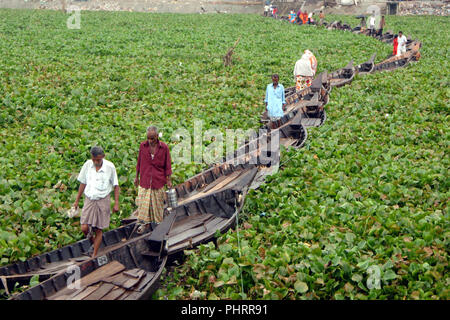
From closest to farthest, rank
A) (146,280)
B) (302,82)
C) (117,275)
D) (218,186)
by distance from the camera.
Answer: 1. (117,275)
2. (146,280)
3. (218,186)
4. (302,82)

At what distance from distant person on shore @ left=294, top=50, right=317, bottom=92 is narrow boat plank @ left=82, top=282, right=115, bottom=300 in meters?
11.0

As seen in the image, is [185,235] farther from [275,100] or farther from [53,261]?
[275,100]

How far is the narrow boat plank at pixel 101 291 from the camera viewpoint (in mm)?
5765

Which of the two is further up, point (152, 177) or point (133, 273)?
point (152, 177)

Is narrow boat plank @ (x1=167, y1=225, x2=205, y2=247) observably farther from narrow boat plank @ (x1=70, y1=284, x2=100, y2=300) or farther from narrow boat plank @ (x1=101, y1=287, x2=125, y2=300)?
narrow boat plank @ (x1=70, y1=284, x2=100, y2=300)

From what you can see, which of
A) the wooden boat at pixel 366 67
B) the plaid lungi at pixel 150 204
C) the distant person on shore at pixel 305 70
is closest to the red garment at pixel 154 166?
the plaid lungi at pixel 150 204

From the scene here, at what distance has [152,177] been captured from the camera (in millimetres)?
7141

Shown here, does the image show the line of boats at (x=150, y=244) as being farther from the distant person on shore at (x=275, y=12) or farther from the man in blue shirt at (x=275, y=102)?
the distant person on shore at (x=275, y=12)

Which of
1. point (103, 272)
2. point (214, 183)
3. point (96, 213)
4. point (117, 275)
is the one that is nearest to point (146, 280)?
point (117, 275)

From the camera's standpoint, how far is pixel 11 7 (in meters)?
47.8

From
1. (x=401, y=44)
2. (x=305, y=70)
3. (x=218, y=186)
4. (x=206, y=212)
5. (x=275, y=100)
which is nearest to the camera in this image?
(x=206, y=212)

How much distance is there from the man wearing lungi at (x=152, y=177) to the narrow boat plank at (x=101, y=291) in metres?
1.36

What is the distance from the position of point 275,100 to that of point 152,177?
5699mm

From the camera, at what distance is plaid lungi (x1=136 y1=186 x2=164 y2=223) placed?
7.23 m
